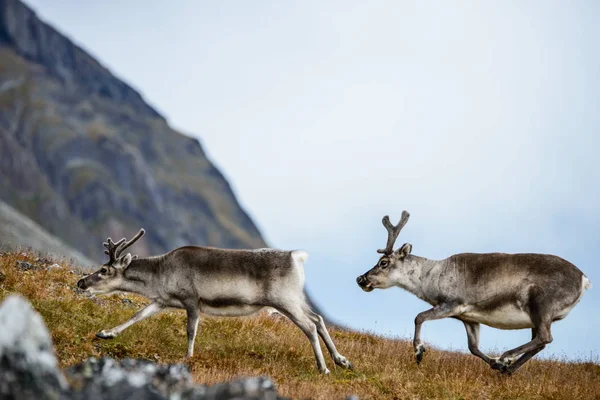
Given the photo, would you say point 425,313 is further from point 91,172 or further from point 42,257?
point 91,172

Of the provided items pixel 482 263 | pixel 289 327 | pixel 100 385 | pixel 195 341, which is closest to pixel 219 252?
pixel 195 341

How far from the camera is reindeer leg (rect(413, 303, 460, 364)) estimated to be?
1408cm

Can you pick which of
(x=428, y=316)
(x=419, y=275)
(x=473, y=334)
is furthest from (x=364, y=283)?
(x=473, y=334)

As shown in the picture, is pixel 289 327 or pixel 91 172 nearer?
pixel 289 327

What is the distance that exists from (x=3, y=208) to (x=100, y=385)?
404ft

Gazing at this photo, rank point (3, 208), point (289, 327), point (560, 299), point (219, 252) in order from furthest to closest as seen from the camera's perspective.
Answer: point (3, 208) → point (289, 327) → point (219, 252) → point (560, 299)

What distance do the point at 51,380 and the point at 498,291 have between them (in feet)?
31.7

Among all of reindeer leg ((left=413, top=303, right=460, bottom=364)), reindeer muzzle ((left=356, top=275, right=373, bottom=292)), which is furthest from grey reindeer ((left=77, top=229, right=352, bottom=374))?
reindeer muzzle ((left=356, top=275, right=373, bottom=292))

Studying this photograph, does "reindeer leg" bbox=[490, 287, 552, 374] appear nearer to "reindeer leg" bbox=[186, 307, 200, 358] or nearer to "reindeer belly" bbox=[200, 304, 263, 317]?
"reindeer belly" bbox=[200, 304, 263, 317]

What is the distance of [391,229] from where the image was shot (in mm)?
15445

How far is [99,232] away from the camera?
184m

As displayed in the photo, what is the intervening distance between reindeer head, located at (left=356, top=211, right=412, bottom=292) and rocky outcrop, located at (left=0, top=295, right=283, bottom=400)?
931 centimetres

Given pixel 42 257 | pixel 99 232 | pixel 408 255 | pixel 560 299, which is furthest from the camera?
pixel 99 232

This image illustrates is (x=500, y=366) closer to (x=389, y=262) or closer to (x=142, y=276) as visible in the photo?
(x=389, y=262)
